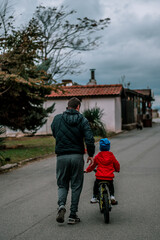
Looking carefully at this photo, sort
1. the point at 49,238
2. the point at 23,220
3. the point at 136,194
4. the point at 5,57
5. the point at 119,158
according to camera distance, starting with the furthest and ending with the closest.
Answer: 1. the point at 5,57
2. the point at 119,158
3. the point at 136,194
4. the point at 23,220
5. the point at 49,238

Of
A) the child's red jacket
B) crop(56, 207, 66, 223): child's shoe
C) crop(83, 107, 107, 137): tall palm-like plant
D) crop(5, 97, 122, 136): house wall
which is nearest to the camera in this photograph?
crop(56, 207, 66, 223): child's shoe

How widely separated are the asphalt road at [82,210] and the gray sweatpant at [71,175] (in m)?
0.36

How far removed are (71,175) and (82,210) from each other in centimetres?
98

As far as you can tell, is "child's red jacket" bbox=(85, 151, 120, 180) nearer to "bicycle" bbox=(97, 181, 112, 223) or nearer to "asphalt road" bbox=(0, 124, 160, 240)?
"bicycle" bbox=(97, 181, 112, 223)

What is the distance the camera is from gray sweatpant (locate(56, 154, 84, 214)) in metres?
5.28

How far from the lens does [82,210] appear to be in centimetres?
607

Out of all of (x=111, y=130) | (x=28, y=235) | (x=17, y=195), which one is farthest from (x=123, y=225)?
(x=111, y=130)

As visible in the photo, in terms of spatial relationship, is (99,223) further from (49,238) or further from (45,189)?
(45,189)

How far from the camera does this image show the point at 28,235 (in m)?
4.79

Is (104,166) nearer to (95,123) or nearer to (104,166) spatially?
(104,166)

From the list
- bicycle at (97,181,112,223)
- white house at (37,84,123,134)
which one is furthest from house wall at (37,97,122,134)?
bicycle at (97,181,112,223)

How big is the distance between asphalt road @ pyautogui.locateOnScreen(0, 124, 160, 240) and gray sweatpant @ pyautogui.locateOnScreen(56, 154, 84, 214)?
361 millimetres

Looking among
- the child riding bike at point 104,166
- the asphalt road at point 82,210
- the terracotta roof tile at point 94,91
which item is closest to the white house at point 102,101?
the terracotta roof tile at point 94,91

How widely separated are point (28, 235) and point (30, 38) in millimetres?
10756
